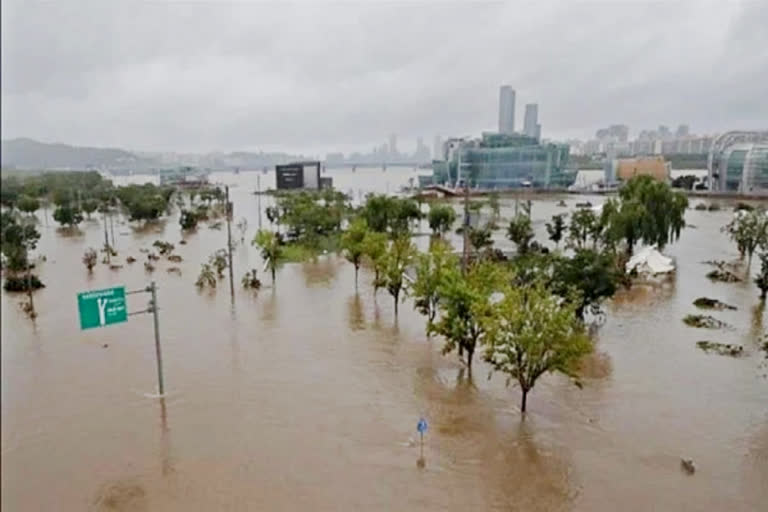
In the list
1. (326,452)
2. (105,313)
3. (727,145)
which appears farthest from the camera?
(727,145)

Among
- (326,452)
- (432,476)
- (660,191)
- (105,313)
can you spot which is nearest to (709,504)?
(432,476)

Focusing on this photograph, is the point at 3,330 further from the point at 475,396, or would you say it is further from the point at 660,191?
the point at 660,191

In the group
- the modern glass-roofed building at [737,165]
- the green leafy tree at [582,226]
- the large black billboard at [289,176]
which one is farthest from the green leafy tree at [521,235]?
the large black billboard at [289,176]

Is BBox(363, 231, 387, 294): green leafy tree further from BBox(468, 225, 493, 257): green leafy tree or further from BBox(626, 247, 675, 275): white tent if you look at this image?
BBox(626, 247, 675, 275): white tent

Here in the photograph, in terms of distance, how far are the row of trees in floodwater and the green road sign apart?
138 centimetres

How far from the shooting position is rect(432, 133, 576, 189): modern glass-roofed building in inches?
3226

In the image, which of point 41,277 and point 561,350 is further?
point 41,277

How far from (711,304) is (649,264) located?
15.7 ft

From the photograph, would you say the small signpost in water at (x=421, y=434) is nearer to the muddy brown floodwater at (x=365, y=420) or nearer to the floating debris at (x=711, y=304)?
the muddy brown floodwater at (x=365, y=420)

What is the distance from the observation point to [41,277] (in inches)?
915

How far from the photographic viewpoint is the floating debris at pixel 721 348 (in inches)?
576

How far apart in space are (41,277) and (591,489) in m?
21.9

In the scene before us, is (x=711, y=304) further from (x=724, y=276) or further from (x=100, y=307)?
(x=100, y=307)

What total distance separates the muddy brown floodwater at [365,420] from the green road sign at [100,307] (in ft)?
3.73
